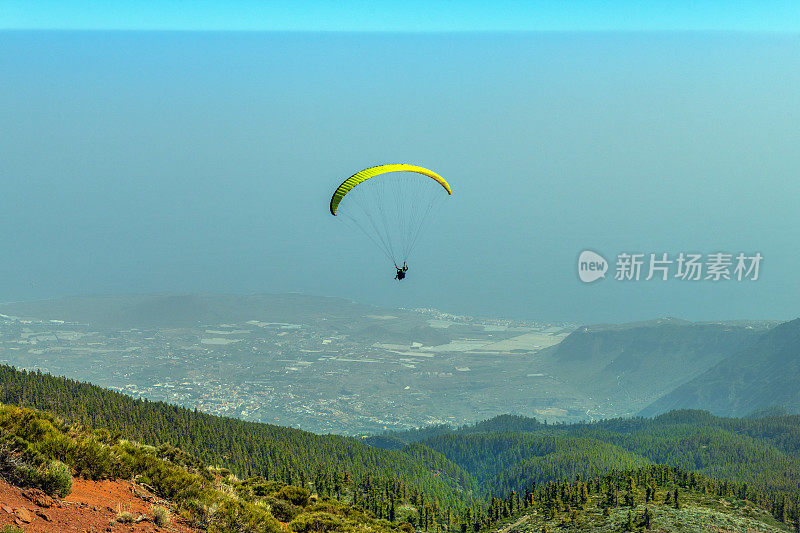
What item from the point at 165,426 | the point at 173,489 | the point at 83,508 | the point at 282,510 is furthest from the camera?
the point at 165,426

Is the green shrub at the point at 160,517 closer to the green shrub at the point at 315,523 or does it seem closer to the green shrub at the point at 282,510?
the green shrub at the point at 315,523

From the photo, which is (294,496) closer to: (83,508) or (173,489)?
(173,489)

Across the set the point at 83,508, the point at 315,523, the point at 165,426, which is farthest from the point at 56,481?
the point at 165,426

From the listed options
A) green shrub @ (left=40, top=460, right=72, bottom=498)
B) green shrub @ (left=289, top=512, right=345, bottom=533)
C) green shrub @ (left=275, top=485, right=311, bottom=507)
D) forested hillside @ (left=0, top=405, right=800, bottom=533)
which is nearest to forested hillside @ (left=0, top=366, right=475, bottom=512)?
forested hillside @ (left=0, top=405, right=800, bottom=533)

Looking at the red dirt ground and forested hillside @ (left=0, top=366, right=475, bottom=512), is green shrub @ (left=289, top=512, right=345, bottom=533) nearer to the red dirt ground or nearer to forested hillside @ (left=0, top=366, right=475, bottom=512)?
the red dirt ground

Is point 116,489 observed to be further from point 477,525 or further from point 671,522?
point 477,525

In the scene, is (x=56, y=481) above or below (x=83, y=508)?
above

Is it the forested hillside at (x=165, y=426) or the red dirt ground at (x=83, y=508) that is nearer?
the red dirt ground at (x=83, y=508)

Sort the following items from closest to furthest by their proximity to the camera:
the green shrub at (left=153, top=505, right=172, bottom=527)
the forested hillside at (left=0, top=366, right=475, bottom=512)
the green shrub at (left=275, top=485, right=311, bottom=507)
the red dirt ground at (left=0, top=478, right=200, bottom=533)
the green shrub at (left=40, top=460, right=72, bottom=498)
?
the red dirt ground at (left=0, top=478, right=200, bottom=533), the green shrub at (left=40, top=460, right=72, bottom=498), the green shrub at (left=153, top=505, right=172, bottom=527), the green shrub at (left=275, top=485, right=311, bottom=507), the forested hillside at (left=0, top=366, right=475, bottom=512)

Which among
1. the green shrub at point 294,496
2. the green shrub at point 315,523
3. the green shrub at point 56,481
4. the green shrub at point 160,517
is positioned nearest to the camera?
the green shrub at point 56,481

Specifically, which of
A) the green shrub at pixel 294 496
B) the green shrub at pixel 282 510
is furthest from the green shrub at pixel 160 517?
the green shrub at pixel 294 496
